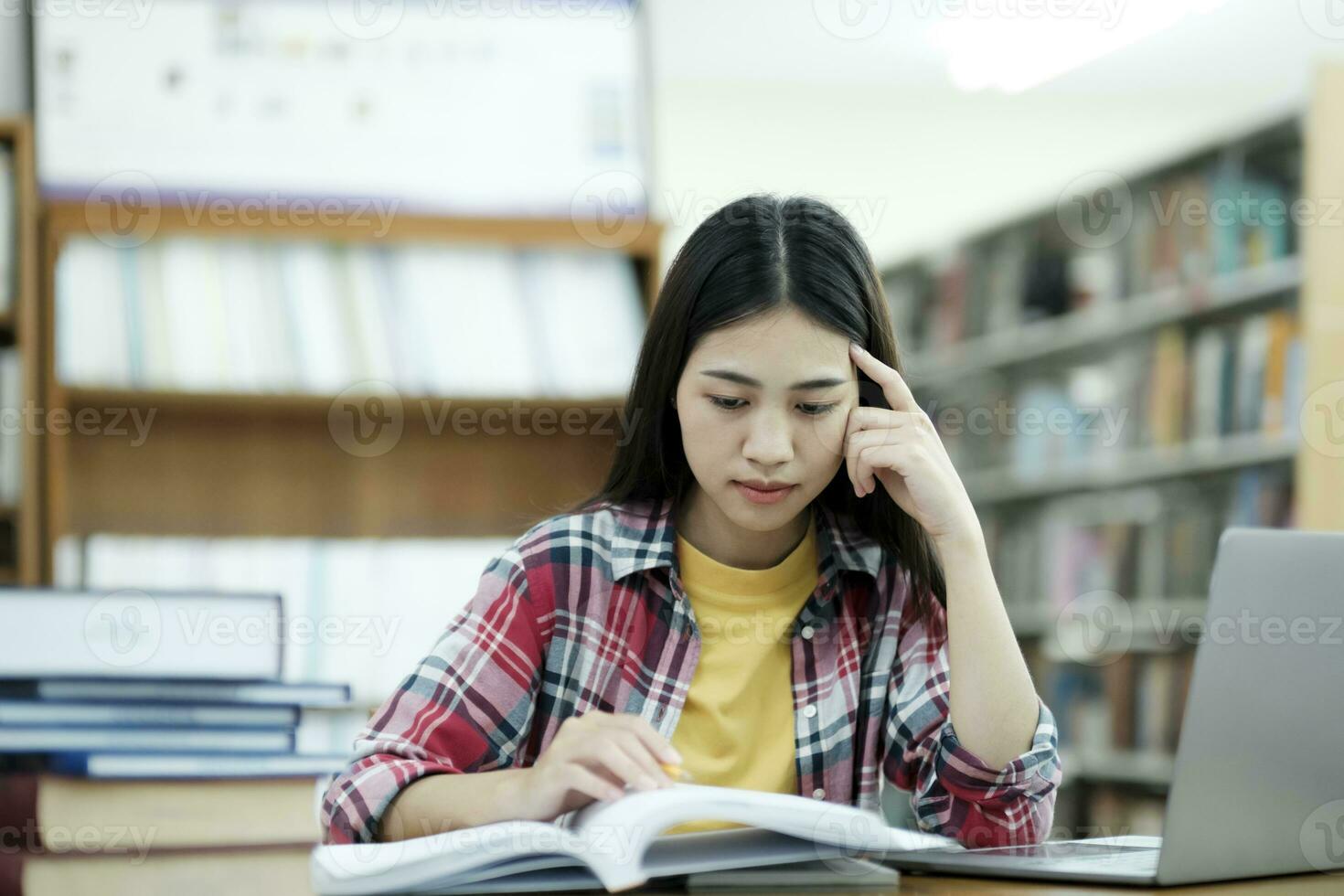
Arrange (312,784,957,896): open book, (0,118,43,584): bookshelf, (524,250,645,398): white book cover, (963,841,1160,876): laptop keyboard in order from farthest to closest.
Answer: (524,250,645,398): white book cover → (0,118,43,584): bookshelf → (963,841,1160,876): laptop keyboard → (312,784,957,896): open book

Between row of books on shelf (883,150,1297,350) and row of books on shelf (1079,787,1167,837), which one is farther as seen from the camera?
row of books on shelf (1079,787,1167,837)

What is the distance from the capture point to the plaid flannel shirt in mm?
1144

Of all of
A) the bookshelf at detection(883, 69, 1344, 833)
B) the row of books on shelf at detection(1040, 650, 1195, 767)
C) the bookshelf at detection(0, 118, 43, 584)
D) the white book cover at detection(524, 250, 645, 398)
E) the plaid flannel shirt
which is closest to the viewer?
the plaid flannel shirt

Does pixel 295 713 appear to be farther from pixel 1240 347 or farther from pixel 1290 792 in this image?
pixel 1240 347

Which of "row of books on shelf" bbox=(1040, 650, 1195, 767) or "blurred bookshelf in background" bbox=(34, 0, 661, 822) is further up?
"blurred bookshelf in background" bbox=(34, 0, 661, 822)

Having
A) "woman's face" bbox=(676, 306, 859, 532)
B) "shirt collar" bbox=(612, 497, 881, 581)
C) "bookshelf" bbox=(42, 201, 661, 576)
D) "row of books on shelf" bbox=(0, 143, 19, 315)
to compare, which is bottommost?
"shirt collar" bbox=(612, 497, 881, 581)

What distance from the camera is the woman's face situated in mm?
1173

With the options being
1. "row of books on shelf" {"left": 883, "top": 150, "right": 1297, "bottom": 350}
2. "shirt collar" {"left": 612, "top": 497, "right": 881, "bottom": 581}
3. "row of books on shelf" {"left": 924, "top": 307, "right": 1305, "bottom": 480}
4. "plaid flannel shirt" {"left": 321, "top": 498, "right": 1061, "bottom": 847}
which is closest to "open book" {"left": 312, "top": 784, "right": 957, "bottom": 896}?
A: "plaid flannel shirt" {"left": 321, "top": 498, "right": 1061, "bottom": 847}

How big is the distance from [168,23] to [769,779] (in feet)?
5.54

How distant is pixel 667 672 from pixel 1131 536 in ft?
9.58

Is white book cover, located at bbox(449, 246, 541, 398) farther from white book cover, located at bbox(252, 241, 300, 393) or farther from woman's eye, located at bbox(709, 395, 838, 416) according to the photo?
woman's eye, located at bbox(709, 395, 838, 416)

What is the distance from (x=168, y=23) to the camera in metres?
2.28

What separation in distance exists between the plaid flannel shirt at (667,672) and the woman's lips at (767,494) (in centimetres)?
12

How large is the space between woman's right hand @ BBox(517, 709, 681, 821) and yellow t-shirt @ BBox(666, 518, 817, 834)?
0.34 meters
